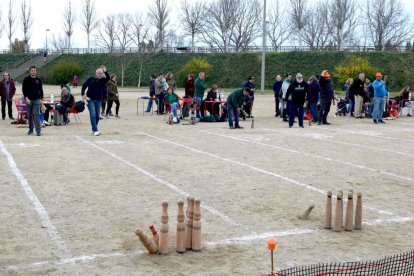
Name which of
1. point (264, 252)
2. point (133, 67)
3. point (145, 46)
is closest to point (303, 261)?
point (264, 252)

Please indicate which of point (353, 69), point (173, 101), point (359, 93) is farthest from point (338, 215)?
point (353, 69)

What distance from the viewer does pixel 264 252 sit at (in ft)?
17.9

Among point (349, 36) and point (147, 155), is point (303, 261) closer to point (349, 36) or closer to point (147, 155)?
point (147, 155)

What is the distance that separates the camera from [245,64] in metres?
59.8

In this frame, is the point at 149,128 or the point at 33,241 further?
the point at 149,128

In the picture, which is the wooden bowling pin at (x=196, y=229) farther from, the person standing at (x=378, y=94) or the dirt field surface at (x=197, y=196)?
the person standing at (x=378, y=94)

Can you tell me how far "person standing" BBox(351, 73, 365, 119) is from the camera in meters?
21.1

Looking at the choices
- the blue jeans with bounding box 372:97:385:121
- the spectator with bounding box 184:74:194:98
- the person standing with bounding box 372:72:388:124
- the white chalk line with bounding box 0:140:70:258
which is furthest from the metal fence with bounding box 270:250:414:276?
the spectator with bounding box 184:74:194:98

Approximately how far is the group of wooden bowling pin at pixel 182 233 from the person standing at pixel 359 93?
16726 mm

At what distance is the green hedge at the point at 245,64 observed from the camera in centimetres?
5256

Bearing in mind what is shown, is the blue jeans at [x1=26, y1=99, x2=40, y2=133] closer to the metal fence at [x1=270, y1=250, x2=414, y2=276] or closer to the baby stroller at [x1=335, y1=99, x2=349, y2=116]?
the metal fence at [x1=270, y1=250, x2=414, y2=276]

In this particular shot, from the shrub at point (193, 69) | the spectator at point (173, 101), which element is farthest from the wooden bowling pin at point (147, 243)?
the shrub at point (193, 69)

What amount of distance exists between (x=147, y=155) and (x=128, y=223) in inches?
209

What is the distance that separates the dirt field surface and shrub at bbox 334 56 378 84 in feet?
109
